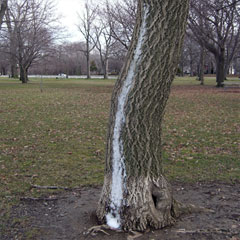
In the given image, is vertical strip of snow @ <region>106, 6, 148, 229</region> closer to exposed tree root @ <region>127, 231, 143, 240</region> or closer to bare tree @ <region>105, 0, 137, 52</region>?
exposed tree root @ <region>127, 231, 143, 240</region>

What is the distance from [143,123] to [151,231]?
1.13m

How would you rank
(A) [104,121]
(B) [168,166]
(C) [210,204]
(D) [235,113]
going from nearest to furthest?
(C) [210,204] < (B) [168,166] < (A) [104,121] < (D) [235,113]

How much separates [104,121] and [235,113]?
515 cm

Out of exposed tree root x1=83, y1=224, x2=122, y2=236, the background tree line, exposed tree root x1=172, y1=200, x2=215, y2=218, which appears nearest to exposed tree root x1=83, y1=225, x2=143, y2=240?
exposed tree root x1=83, y1=224, x2=122, y2=236

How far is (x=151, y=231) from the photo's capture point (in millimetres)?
3602

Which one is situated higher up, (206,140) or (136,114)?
(136,114)

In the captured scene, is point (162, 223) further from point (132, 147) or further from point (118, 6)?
point (118, 6)

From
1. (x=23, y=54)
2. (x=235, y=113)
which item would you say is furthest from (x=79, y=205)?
(x=23, y=54)

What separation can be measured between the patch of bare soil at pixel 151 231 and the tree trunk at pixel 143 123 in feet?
0.68

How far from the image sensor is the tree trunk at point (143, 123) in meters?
3.48

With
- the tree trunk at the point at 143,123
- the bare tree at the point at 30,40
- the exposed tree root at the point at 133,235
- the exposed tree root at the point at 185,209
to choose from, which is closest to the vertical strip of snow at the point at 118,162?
the tree trunk at the point at 143,123

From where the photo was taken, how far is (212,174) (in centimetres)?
554

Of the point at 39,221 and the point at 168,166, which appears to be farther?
the point at 168,166

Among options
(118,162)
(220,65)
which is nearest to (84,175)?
(118,162)
